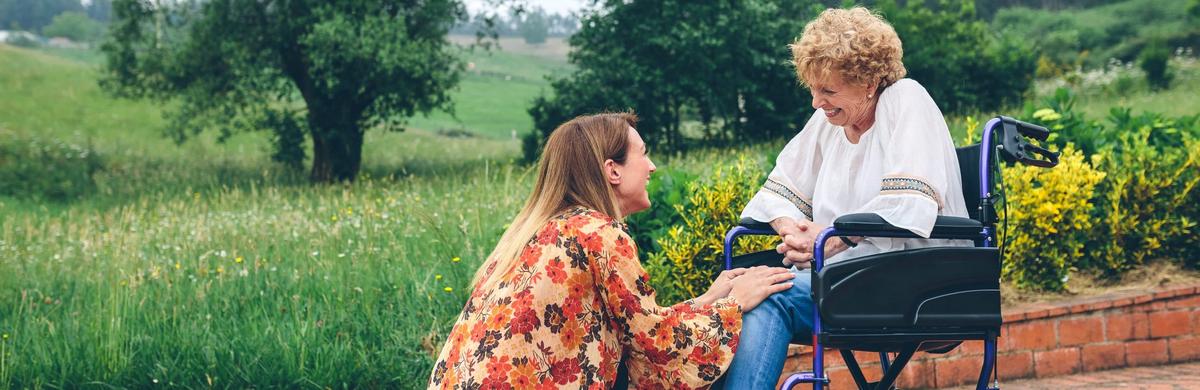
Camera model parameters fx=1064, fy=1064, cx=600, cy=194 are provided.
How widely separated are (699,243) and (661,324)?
82.4 inches

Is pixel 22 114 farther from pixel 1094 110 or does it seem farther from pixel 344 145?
pixel 1094 110

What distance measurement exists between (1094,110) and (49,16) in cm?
10640

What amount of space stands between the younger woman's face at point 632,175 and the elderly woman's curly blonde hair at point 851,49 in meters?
0.58

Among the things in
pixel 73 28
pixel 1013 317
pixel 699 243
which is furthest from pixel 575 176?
pixel 73 28

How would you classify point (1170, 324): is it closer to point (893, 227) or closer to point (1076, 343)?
point (1076, 343)

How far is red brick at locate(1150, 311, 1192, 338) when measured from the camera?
5.12 meters

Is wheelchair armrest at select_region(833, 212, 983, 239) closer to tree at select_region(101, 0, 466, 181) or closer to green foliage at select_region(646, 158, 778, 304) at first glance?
green foliage at select_region(646, 158, 778, 304)

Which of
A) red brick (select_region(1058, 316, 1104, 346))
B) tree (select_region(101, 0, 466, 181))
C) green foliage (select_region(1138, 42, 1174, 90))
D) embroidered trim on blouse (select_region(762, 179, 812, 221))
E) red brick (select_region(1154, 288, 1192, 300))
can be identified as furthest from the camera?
green foliage (select_region(1138, 42, 1174, 90))

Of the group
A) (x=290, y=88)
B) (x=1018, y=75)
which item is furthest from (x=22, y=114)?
(x=1018, y=75)

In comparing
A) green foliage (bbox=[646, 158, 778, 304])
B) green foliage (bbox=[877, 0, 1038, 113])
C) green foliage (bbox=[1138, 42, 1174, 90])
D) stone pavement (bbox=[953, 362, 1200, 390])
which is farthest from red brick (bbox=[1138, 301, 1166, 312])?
green foliage (bbox=[1138, 42, 1174, 90])

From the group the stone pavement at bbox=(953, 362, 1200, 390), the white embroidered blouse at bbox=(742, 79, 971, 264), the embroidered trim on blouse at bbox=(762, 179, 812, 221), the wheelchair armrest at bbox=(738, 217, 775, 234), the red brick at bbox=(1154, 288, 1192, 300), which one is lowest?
the stone pavement at bbox=(953, 362, 1200, 390)

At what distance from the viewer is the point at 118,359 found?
4.81 metres

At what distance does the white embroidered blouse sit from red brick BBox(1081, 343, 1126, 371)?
2274 millimetres

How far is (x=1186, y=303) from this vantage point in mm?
5137
